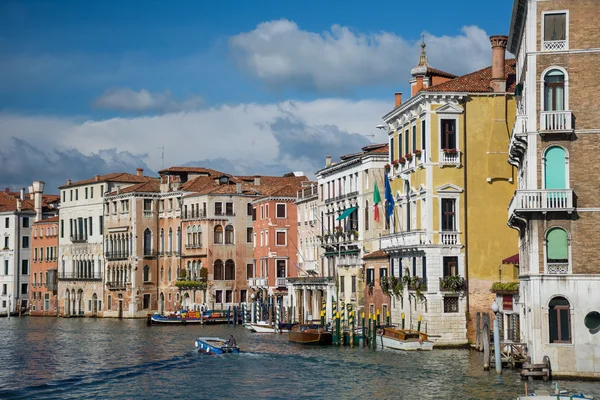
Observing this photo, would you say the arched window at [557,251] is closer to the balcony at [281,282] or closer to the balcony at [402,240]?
the balcony at [402,240]

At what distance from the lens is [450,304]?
43.8 m

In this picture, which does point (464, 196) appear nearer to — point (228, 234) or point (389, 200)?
point (389, 200)

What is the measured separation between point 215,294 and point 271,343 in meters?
29.4

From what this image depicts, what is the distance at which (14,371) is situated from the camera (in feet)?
135

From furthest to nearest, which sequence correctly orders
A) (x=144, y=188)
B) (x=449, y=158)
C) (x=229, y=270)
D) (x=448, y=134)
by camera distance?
(x=144, y=188) → (x=229, y=270) → (x=448, y=134) → (x=449, y=158)

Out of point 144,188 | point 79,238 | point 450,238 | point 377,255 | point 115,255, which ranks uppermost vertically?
point 144,188

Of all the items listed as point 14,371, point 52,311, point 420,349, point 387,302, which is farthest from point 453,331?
point 52,311

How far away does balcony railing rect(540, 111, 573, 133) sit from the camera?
30906 millimetres

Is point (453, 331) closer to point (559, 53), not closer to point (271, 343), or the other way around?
point (271, 343)

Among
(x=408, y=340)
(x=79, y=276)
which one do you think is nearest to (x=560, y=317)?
(x=408, y=340)

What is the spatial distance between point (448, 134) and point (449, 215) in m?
3.11

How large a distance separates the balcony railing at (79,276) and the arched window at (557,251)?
213 feet

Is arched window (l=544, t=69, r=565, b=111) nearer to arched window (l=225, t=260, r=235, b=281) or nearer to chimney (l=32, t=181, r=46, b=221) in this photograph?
arched window (l=225, t=260, r=235, b=281)

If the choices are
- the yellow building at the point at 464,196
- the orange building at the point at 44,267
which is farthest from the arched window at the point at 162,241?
the yellow building at the point at 464,196
